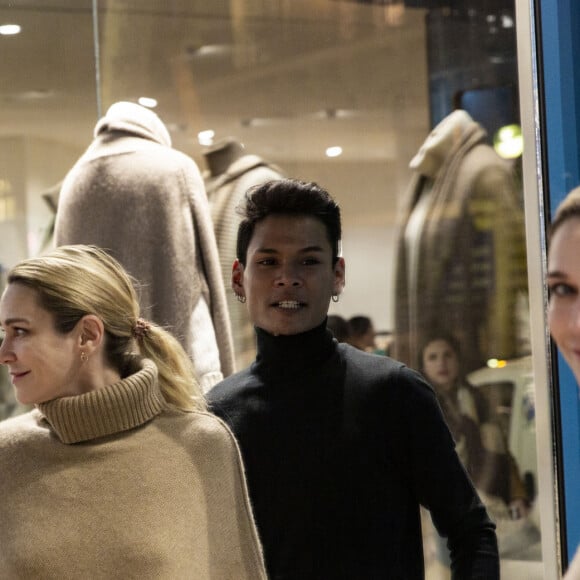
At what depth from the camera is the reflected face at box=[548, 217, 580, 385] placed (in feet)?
4.33

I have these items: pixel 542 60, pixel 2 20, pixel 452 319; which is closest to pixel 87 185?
pixel 2 20

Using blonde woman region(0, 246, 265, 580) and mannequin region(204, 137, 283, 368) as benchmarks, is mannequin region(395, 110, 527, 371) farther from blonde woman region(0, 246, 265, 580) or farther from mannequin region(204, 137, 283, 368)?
blonde woman region(0, 246, 265, 580)

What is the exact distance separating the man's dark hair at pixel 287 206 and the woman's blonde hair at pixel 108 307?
0.22 m

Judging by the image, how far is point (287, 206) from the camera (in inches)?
79.9

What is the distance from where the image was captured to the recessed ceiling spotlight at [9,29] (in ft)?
9.93

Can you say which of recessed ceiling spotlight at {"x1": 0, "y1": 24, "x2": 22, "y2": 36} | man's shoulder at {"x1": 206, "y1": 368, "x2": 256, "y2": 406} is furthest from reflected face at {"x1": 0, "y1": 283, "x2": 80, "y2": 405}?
recessed ceiling spotlight at {"x1": 0, "y1": 24, "x2": 22, "y2": 36}

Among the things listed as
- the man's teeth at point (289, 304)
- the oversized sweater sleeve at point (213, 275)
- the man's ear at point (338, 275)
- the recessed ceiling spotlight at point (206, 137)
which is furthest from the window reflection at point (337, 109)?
the man's teeth at point (289, 304)

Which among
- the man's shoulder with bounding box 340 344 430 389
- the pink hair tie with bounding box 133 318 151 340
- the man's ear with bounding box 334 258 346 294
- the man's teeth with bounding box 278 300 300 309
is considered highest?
the man's ear with bounding box 334 258 346 294

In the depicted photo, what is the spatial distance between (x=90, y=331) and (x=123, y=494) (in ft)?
0.92

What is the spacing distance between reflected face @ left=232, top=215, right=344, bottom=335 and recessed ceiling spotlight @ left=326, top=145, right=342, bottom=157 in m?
0.75

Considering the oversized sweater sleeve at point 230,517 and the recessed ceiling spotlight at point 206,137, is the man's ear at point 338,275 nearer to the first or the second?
the oversized sweater sleeve at point 230,517

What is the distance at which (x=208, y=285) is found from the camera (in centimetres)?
283

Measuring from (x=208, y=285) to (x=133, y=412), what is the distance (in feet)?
2.84

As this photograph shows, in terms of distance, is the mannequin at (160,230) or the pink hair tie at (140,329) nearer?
the pink hair tie at (140,329)
